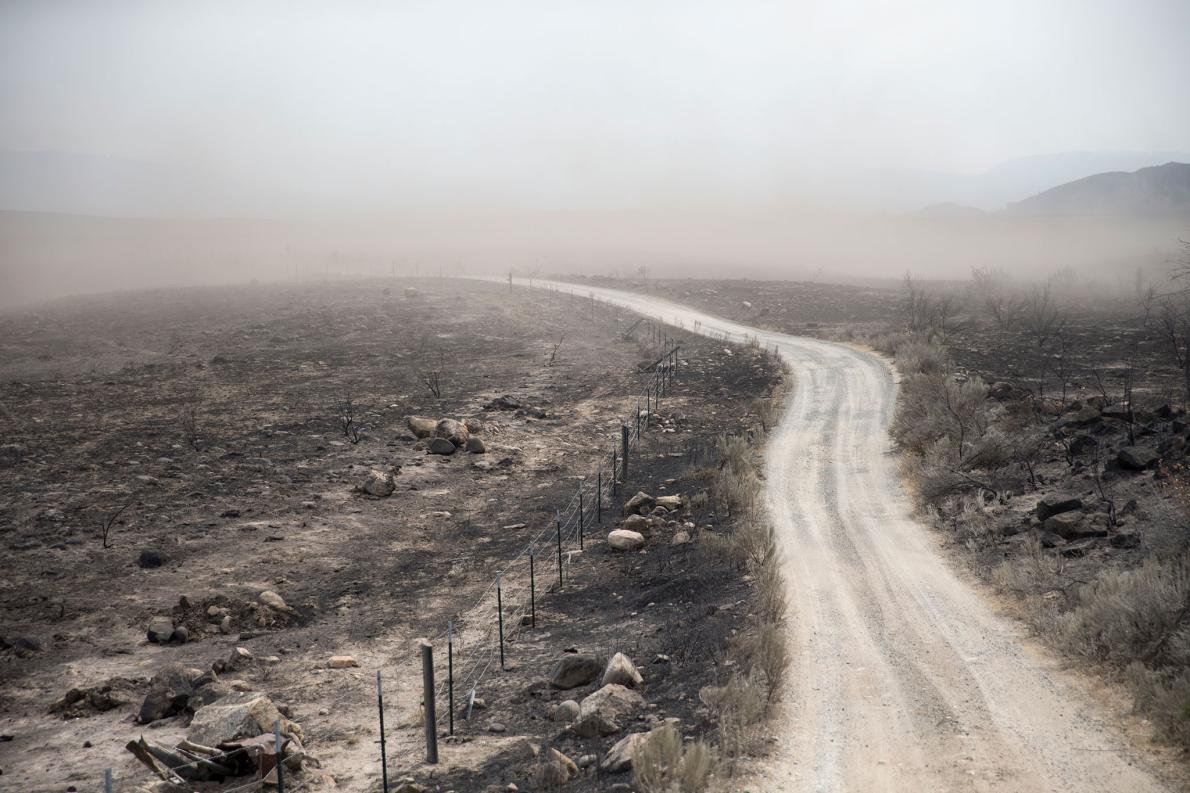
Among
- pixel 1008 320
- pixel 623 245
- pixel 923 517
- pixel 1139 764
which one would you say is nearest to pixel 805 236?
pixel 623 245

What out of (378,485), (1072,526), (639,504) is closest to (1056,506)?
(1072,526)

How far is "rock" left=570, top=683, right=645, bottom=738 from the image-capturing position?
10391 millimetres

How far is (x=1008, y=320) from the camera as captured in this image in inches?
1895

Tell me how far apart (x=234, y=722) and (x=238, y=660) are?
3.46m

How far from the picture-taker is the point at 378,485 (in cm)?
2291

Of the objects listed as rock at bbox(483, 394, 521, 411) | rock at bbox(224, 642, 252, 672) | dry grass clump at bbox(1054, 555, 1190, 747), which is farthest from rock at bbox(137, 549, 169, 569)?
dry grass clump at bbox(1054, 555, 1190, 747)

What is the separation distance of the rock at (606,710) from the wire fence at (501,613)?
183cm

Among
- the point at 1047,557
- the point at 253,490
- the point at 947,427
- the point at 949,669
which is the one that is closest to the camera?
the point at 949,669

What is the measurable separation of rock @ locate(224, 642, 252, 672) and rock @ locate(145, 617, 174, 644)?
5.49 feet

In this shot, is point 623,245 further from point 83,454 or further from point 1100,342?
point 83,454

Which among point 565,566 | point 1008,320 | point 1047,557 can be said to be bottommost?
point 565,566

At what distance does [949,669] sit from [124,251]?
148m

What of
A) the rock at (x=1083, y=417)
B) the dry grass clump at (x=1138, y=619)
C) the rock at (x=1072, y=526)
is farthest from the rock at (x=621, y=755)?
the rock at (x=1083, y=417)

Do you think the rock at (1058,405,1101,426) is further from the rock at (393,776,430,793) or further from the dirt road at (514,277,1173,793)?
the rock at (393,776,430,793)
